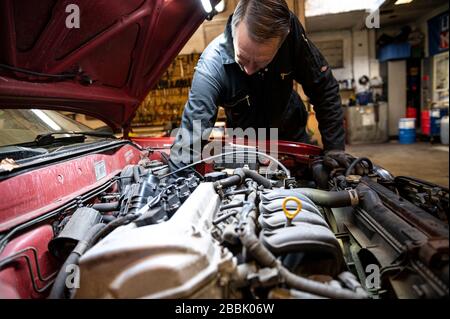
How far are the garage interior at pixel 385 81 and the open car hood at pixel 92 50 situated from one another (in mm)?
3462

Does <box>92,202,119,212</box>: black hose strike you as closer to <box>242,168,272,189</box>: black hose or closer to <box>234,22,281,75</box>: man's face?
<box>242,168,272,189</box>: black hose

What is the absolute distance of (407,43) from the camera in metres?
8.17

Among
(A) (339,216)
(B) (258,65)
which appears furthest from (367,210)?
(B) (258,65)

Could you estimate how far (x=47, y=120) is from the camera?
173cm

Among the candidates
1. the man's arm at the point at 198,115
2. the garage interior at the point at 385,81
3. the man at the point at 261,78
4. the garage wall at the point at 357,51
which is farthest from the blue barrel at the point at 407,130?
the man's arm at the point at 198,115

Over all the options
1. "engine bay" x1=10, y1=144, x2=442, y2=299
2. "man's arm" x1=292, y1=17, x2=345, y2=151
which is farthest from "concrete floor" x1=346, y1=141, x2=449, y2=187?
"engine bay" x1=10, y1=144, x2=442, y2=299

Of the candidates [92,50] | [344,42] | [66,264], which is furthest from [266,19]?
[344,42]

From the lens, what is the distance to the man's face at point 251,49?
1532 millimetres

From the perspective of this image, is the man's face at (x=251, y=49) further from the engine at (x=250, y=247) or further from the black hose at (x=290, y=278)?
the black hose at (x=290, y=278)

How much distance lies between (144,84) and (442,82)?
27.9 feet

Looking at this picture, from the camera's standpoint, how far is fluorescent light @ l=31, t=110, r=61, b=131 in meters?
1.70

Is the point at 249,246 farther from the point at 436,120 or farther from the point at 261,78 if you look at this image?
the point at 436,120

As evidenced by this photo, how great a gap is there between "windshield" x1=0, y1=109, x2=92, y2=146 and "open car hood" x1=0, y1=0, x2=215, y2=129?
0.50ft

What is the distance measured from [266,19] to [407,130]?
799 centimetres
